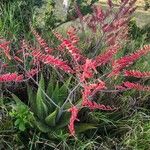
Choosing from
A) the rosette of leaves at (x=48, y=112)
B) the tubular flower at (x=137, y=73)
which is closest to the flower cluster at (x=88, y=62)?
the tubular flower at (x=137, y=73)

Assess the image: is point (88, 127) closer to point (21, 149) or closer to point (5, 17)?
point (21, 149)

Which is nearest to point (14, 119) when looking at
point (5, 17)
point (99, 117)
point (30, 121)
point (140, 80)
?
point (30, 121)

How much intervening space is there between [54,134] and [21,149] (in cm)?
32

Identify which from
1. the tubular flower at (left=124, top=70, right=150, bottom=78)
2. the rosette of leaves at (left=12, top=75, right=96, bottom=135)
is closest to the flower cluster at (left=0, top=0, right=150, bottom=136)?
the tubular flower at (left=124, top=70, right=150, bottom=78)

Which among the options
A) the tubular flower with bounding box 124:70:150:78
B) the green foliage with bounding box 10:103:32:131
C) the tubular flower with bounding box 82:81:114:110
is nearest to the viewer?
the tubular flower with bounding box 82:81:114:110

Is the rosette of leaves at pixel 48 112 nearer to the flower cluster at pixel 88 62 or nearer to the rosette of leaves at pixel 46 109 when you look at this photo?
the rosette of leaves at pixel 46 109

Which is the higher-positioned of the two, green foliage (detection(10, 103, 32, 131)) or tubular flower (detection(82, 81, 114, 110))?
tubular flower (detection(82, 81, 114, 110))

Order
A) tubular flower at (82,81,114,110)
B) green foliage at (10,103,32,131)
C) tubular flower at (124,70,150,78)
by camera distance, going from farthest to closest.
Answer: green foliage at (10,103,32,131)
tubular flower at (124,70,150,78)
tubular flower at (82,81,114,110)

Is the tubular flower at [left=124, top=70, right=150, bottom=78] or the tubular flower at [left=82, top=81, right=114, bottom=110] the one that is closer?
the tubular flower at [left=82, top=81, right=114, bottom=110]

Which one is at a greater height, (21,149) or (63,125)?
(63,125)

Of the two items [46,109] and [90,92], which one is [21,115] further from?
[90,92]

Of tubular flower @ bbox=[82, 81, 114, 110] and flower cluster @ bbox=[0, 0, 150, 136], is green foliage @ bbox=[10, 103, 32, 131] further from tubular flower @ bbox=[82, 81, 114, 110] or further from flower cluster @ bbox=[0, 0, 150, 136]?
tubular flower @ bbox=[82, 81, 114, 110]

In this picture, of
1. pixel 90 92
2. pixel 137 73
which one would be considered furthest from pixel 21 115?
pixel 137 73

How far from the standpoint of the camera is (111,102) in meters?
3.94
